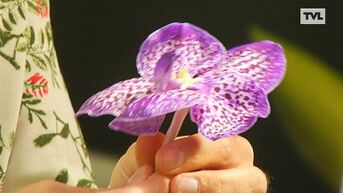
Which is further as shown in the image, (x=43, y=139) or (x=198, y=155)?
(x=43, y=139)

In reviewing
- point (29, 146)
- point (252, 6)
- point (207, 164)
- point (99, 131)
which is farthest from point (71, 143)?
point (252, 6)

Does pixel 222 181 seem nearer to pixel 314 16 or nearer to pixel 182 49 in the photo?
pixel 182 49

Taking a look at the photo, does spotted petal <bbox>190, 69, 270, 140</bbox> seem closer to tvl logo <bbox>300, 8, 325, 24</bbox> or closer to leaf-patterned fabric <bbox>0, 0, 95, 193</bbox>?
leaf-patterned fabric <bbox>0, 0, 95, 193</bbox>

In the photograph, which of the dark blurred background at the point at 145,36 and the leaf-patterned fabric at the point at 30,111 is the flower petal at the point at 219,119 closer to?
the leaf-patterned fabric at the point at 30,111

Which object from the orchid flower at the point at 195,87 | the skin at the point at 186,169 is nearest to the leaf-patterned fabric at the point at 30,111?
the skin at the point at 186,169

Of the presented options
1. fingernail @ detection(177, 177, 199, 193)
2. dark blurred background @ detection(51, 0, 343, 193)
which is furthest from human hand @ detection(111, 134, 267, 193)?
dark blurred background @ detection(51, 0, 343, 193)

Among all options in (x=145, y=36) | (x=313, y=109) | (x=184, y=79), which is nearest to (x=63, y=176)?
(x=184, y=79)
